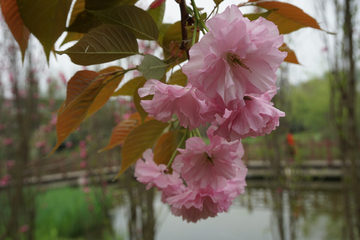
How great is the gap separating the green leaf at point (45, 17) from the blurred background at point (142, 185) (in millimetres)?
1459

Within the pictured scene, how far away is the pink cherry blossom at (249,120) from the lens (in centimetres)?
23

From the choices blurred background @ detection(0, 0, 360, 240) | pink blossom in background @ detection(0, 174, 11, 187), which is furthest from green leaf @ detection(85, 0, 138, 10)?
pink blossom in background @ detection(0, 174, 11, 187)

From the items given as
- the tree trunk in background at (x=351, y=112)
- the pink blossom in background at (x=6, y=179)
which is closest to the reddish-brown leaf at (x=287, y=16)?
the tree trunk in background at (x=351, y=112)

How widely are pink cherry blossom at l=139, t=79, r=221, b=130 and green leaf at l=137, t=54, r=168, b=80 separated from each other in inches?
0.8

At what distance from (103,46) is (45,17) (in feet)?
0.26

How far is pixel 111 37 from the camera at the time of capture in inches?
11.8

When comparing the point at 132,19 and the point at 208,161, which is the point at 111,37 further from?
the point at 208,161

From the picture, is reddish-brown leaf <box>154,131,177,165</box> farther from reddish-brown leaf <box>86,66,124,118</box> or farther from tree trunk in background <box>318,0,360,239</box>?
tree trunk in background <box>318,0,360,239</box>

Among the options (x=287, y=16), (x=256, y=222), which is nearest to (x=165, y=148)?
(x=287, y=16)

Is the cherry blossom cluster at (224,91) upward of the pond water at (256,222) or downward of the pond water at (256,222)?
upward

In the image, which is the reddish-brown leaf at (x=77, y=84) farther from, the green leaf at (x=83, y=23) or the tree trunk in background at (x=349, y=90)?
the tree trunk in background at (x=349, y=90)

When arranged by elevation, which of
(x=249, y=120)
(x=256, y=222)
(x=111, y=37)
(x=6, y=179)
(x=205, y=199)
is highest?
(x=111, y=37)

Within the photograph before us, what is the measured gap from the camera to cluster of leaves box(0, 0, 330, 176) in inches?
11.6

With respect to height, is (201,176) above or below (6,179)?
above
